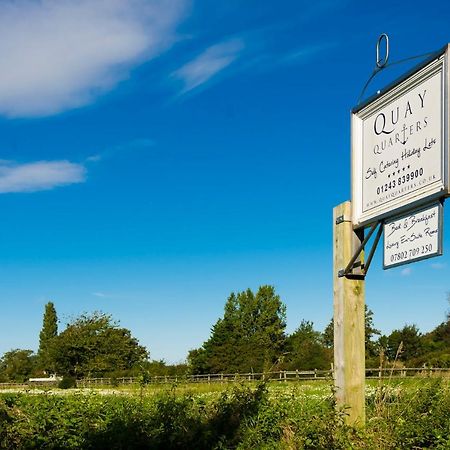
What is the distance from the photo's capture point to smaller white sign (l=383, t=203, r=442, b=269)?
5848 mm

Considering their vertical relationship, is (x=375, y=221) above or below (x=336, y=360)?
above

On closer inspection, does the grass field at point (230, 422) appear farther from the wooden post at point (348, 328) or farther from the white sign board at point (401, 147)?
the white sign board at point (401, 147)

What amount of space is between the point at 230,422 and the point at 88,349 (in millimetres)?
54484

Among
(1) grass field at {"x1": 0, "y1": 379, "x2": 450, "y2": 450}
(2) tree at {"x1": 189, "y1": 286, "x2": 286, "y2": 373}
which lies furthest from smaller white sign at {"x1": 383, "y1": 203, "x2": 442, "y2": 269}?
(2) tree at {"x1": 189, "y1": 286, "x2": 286, "y2": 373}

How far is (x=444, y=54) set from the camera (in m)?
5.96

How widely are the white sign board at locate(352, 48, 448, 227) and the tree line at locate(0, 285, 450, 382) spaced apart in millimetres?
34336

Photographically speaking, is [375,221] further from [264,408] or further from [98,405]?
[98,405]

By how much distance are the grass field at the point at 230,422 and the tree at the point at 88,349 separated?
51.5 meters

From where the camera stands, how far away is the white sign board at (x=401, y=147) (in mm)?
5961

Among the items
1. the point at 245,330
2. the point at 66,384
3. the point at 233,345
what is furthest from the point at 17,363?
the point at 66,384

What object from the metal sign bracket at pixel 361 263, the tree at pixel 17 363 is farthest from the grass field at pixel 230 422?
the tree at pixel 17 363

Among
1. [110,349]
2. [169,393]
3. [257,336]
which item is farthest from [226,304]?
[169,393]

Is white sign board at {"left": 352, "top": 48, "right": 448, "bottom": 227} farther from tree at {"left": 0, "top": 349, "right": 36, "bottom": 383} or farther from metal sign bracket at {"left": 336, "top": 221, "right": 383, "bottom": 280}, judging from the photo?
tree at {"left": 0, "top": 349, "right": 36, "bottom": 383}

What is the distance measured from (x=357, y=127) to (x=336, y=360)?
8.59ft
